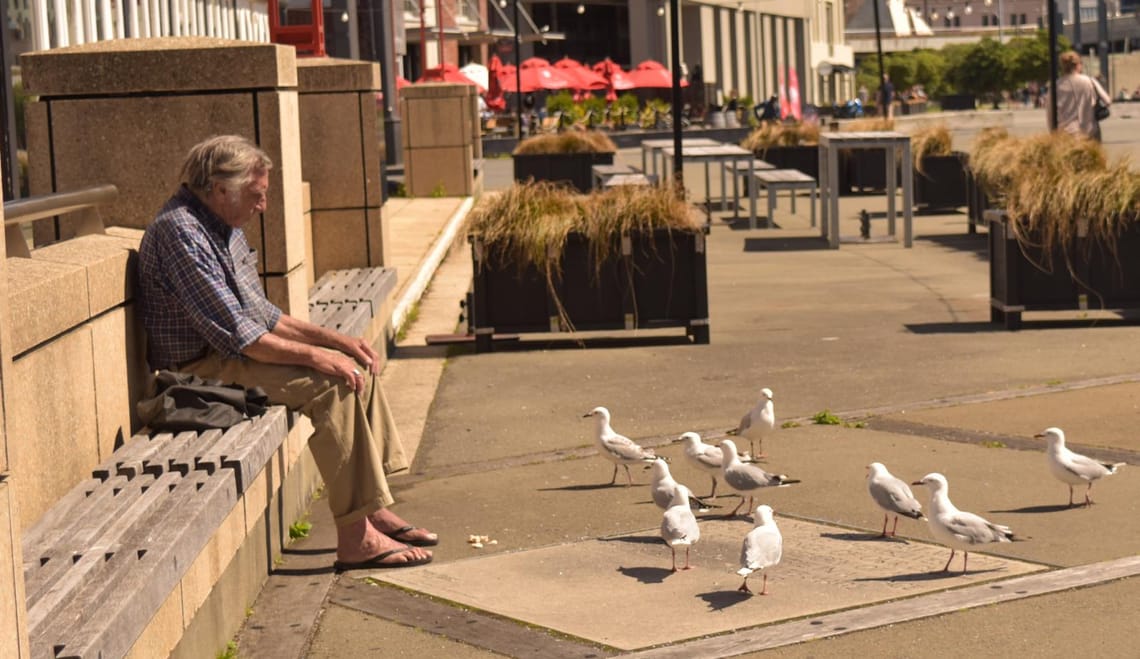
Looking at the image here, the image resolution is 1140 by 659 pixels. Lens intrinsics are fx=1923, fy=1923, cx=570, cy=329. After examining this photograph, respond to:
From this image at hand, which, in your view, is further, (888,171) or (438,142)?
(438,142)

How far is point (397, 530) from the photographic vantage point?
7.69 m

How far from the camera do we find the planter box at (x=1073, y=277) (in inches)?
529

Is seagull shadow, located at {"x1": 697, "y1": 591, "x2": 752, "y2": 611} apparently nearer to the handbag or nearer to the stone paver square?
the stone paver square

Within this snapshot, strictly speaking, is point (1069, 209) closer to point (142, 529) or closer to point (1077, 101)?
point (142, 529)

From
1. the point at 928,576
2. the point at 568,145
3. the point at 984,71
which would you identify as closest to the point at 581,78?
the point at 568,145

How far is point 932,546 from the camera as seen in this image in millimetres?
7480

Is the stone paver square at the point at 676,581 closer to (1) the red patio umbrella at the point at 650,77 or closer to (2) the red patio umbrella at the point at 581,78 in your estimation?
(2) the red patio umbrella at the point at 581,78

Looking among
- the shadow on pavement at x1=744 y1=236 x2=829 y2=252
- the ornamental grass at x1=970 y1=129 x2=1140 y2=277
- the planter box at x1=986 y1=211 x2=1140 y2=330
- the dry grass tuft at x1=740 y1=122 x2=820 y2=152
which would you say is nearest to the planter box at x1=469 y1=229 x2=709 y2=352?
the planter box at x1=986 y1=211 x2=1140 y2=330

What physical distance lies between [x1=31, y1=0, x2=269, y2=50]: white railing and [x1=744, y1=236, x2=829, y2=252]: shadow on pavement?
6262 mm

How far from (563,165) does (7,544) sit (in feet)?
87.3

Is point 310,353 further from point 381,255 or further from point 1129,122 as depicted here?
point 1129,122

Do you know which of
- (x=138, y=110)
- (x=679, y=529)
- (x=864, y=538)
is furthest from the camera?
(x=138, y=110)

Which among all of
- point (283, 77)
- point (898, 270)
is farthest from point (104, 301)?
point (898, 270)

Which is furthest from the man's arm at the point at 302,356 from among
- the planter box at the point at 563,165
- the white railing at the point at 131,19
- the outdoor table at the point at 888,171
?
the planter box at the point at 563,165
